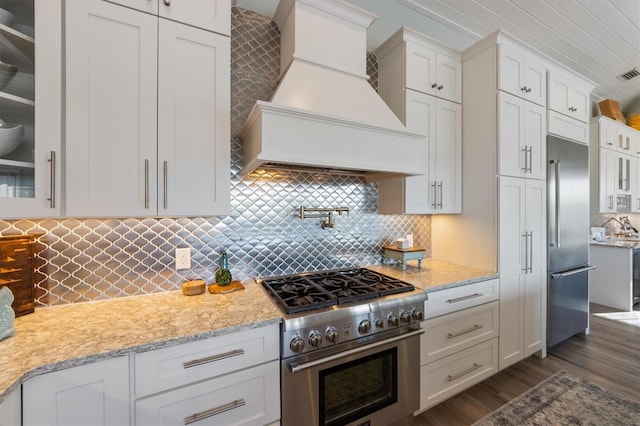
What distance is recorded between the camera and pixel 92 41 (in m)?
1.19

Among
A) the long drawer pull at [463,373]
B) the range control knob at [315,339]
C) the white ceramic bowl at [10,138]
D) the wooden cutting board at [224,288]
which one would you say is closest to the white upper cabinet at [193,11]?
the white ceramic bowl at [10,138]

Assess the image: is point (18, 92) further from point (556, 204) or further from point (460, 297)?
point (556, 204)

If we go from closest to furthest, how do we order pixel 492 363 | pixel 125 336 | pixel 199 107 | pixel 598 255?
pixel 125 336, pixel 199 107, pixel 492 363, pixel 598 255

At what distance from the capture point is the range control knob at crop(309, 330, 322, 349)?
4.30 ft

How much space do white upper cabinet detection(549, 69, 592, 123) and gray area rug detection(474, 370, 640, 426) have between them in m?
2.51

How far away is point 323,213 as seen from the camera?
211cm

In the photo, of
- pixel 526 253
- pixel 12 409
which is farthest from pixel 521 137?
pixel 12 409

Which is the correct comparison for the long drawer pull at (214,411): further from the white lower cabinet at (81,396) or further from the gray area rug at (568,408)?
the gray area rug at (568,408)

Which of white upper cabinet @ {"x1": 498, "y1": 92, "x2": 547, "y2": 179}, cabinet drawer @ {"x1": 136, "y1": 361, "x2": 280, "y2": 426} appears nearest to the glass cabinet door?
cabinet drawer @ {"x1": 136, "y1": 361, "x2": 280, "y2": 426}

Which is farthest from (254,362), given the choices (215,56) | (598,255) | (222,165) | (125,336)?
(598,255)

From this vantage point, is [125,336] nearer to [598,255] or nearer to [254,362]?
[254,362]

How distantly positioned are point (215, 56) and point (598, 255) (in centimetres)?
552

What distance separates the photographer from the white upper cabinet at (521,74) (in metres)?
2.15

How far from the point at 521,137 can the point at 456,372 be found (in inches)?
79.1
